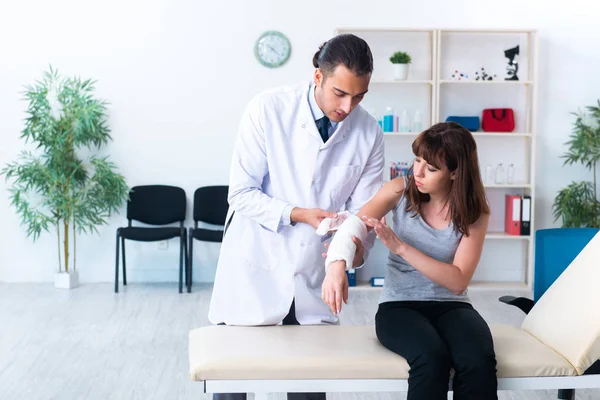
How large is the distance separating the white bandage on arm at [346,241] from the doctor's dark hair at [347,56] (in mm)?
393

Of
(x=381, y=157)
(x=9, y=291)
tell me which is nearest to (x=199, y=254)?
(x=9, y=291)

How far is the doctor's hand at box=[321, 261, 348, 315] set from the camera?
73.9 inches

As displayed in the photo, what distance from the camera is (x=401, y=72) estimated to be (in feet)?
16.8

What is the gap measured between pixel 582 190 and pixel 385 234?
3638 millimetres

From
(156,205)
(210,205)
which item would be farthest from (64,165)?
(210,205)

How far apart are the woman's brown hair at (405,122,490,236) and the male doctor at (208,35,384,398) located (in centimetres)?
15

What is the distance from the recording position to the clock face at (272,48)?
17.4 ft

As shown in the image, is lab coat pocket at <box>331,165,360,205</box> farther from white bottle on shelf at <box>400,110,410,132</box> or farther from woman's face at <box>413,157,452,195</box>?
white bottle on shelf at <box>400,110,410,132</box>

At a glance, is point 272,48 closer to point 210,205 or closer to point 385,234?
point 210,205

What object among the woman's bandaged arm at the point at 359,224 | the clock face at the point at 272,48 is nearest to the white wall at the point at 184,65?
the clock face at the point at 272,48

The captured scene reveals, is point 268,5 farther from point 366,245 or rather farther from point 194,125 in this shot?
point 366,245

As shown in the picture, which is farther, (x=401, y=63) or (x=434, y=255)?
(x=401, y=63)

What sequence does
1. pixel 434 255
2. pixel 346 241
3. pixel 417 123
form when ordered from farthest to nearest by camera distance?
1. pixel 417 123
2. pixel 434 255
3. pixel 346 241

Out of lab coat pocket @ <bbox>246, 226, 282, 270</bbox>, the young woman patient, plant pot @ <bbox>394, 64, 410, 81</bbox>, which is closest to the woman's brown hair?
the young woman patient
